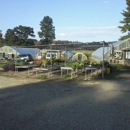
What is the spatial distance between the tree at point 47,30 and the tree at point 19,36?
11.7 meters

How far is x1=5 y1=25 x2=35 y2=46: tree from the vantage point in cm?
6907

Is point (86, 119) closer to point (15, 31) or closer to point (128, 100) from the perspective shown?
point (128, 100)

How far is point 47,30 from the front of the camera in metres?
91.1

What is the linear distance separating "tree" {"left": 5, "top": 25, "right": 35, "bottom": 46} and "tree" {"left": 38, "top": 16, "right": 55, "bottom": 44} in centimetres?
1174

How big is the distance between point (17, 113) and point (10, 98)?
227 cm

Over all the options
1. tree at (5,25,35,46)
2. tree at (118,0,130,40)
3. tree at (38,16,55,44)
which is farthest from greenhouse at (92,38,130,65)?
tree at (38,16,55,44)

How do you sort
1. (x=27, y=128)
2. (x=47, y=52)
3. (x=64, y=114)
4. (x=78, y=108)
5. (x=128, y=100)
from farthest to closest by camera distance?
(x=47, y=52) → (x=128, y=100) → (x=78, y=108) → (x=64, y=114) → (x=27, y=128)

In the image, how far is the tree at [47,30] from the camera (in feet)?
294

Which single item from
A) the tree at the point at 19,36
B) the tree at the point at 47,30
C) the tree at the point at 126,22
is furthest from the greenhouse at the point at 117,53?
the tree at the point at 47,30

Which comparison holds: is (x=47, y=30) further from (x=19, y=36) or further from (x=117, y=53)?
(x=117, y=53)

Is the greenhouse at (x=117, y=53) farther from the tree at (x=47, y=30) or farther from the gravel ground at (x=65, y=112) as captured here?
the tree at (x=47, y=30)

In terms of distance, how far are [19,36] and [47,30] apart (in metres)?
19.4

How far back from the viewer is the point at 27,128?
5.14 meters

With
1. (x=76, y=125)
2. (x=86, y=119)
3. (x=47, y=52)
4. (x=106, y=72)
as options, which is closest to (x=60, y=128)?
(x=76, y=125)
